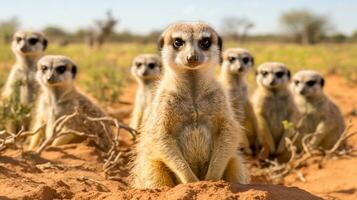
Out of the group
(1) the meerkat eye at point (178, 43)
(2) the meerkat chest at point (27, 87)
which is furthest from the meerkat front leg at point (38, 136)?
(1) the meerkat eye at point (178, 43)

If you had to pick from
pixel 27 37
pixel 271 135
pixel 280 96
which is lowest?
pixel 271 135

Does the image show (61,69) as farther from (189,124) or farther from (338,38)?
(338,38)

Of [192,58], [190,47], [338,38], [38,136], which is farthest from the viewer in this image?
[338,38]

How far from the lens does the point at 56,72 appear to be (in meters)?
5.75

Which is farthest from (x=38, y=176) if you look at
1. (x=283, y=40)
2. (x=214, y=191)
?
(x=283, y=40)

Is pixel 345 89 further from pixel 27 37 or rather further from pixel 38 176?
pixel 38 176

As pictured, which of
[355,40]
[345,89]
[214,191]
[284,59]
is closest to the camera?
[214,191]

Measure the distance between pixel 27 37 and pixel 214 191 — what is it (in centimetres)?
494

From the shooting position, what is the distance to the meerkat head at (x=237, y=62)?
6.70 meters

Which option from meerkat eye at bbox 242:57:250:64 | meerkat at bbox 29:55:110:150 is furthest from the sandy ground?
meerkat eye at bbox 242:57:250:64

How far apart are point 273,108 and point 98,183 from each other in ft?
11.0

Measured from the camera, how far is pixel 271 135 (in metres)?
6.79

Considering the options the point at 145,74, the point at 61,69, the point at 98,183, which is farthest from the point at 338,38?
the point at 98,183

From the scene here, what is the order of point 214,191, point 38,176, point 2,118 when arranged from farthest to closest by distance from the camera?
1. point 2,118
2. point 38,176
3. point 214,191
